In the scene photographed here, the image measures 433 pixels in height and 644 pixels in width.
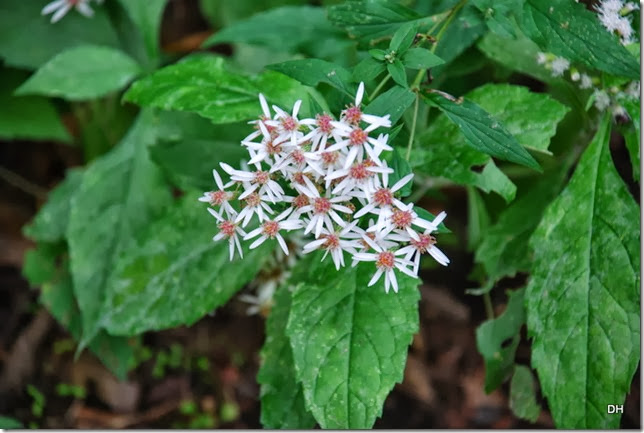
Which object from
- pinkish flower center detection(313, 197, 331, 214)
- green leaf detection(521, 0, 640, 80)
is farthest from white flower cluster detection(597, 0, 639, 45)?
pinkish flower center detection(313, 197, 331, 214)

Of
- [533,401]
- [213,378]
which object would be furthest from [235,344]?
[533,401]

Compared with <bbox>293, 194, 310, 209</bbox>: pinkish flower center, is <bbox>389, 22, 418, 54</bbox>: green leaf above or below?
above

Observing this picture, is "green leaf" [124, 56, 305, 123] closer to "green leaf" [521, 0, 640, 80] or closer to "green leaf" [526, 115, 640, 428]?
"green leaf" [521, 0, 640, 80]

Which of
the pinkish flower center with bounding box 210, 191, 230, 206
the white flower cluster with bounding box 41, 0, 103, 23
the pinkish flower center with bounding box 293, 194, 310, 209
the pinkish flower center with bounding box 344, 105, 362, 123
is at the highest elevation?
the white flower cluster with bounding box 41, 0, 103, 23

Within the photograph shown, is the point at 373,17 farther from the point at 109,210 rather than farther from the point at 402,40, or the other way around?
the point at 109,210

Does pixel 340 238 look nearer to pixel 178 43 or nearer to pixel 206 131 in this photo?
pixel 206 131

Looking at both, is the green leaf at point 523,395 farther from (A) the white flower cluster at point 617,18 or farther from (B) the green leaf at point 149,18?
(B) the green leaf at point 149,18

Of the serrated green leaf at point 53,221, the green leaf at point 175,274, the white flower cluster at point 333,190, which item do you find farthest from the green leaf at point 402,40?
the serrated green leaf at point 53,221

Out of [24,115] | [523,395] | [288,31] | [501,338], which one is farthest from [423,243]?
[24,115]
